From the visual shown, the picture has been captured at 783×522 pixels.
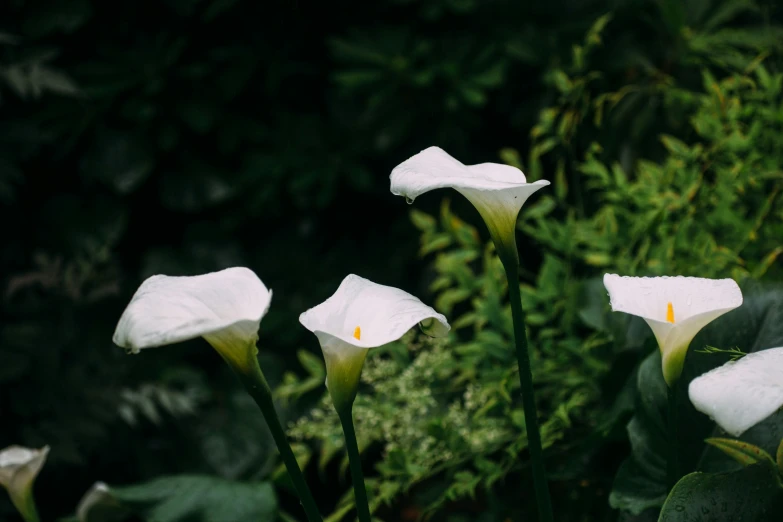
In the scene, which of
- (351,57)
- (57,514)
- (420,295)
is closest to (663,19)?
(351,57)

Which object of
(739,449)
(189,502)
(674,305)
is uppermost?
(674,305)

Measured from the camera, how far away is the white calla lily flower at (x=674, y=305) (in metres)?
0.43

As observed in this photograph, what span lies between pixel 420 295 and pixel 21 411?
0.72 metres

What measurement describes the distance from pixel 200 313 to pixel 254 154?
3.71 feet

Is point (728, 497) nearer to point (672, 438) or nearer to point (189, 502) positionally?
point (672, 438)

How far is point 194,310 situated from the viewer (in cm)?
42

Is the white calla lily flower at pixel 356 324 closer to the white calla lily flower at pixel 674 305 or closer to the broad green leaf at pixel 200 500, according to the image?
the white calla lily flower at pixel 674 305

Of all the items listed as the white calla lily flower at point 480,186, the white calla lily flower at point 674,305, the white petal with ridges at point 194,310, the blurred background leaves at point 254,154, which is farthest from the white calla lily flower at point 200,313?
the blurred background leaves at point 254,154

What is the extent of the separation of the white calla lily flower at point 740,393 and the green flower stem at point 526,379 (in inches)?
4.2

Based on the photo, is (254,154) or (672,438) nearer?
(672,438)

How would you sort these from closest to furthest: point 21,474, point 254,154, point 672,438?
1. point 672,438
2. point 21,474
3. point 254,154

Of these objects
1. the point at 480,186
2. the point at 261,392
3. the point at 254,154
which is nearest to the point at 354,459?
the point at 261,392

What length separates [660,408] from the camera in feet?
1.95

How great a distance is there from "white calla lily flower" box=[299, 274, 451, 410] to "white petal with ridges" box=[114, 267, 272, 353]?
0.04 metres
